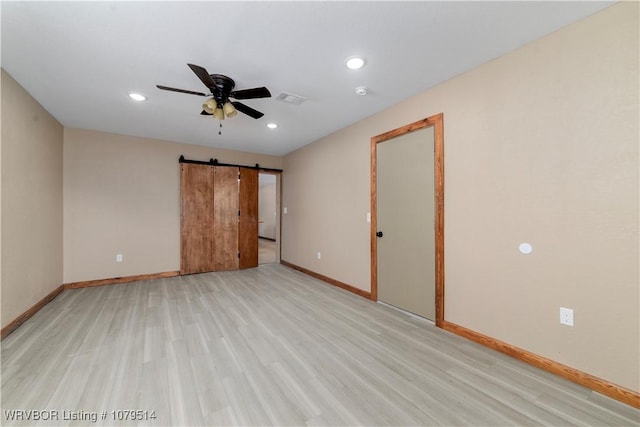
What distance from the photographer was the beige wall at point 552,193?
5.46ft

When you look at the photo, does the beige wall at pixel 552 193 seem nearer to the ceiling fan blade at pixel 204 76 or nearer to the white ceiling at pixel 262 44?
the white ceiling at pixel 262 44

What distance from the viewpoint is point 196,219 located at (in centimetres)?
502

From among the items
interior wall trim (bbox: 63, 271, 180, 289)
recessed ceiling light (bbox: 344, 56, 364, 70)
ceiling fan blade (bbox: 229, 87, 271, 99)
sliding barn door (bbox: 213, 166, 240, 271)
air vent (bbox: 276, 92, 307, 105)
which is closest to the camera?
recessed ceiling light (bbox: 344, 56, 364, 70)

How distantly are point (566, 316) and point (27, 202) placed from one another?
5.29 metres

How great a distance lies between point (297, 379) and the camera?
1861 millimetres

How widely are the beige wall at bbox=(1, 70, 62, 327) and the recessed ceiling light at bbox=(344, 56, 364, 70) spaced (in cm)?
320

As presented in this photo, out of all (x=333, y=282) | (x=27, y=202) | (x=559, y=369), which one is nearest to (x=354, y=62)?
(x=559, y=369)

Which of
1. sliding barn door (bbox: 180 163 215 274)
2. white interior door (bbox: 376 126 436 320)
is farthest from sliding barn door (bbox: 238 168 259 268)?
white interior door (bbox: 376 126 436 320)

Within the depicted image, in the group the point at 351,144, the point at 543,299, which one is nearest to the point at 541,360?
the point at 543,299

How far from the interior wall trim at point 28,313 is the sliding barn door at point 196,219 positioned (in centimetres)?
169

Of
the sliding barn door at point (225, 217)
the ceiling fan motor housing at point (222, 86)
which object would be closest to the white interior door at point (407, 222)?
the ceiling fan motor housing at point (222, 86)

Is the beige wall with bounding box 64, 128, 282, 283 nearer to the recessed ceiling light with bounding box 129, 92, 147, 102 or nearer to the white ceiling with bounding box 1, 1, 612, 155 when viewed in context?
the white ceiling with bounding box 1, 1, 612, 155

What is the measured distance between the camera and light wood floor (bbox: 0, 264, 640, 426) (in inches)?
61.1

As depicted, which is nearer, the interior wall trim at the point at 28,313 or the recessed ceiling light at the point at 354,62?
the recessed ceiling light at the point at 354,62
